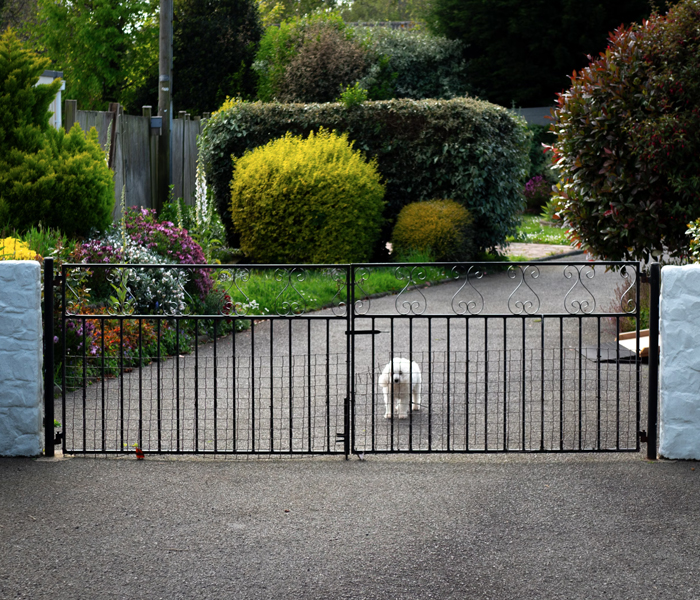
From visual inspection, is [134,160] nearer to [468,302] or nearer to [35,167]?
[35,167]

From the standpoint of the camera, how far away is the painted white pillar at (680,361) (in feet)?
17.4

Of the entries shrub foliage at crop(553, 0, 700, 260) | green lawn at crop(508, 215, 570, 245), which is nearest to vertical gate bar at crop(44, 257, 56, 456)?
shrub foliage at crop(553, 0, 700, 260)

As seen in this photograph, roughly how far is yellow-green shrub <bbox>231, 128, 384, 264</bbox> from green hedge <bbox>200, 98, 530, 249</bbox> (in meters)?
0.96

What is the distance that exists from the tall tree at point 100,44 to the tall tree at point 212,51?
14.1 feet

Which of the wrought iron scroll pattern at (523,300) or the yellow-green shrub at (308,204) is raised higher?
the yellow-green shrub at (308,204)

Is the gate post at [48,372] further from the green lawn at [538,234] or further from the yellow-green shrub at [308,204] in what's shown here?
the green lawn at [538,234]

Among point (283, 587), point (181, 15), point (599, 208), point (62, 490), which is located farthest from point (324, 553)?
point (181, 15)

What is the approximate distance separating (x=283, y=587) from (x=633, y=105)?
637 cm

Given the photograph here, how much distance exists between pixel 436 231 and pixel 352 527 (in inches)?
366

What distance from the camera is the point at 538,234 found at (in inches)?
760

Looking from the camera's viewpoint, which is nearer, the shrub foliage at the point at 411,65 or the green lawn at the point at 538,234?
the green lawn at the point at 538,234

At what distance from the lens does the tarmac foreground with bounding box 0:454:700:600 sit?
12.7 ft

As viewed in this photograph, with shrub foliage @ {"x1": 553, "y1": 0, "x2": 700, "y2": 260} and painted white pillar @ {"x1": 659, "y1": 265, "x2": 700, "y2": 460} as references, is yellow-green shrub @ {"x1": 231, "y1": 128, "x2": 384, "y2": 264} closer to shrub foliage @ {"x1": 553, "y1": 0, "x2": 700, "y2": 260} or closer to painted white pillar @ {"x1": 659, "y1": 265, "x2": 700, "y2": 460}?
shrub foliage @ {"x1": 553, "y1": 0, "x2": 700, "y2": 260}

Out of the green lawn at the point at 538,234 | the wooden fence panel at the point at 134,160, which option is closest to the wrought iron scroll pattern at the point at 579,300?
the green lawn at the point at 538,234
